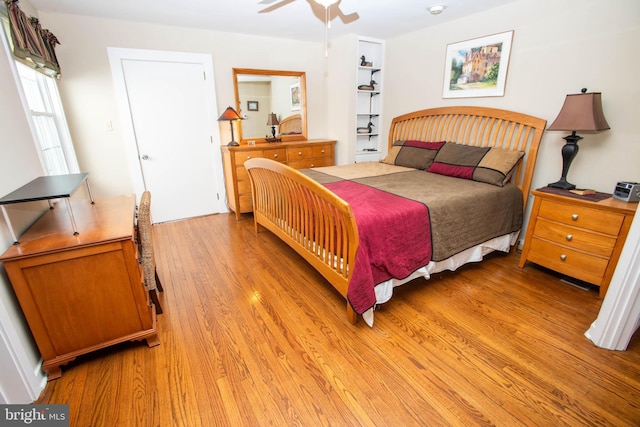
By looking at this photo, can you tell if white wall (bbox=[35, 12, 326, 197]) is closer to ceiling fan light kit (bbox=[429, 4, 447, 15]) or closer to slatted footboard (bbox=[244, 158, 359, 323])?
slatted footboard (bbox=[244, 158, 359, 323])

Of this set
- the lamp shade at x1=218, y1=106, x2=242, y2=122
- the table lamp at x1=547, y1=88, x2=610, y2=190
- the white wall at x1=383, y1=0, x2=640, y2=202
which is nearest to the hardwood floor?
the white wall at x1=383, y1=0, x2=640, y2=202

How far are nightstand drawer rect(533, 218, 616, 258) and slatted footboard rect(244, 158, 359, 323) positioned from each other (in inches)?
69.9

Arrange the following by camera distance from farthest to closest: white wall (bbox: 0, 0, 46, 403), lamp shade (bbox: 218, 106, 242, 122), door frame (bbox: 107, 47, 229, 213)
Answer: lamp shade (bbox: 218, 106, 242, 122)
door frame (bbox: 107, 47, 229, 213)
white wall (bbox: 0, 0, 46, 403)

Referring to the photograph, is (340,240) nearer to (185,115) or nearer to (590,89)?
(590,89)

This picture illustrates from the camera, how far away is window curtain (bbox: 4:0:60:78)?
75.7 inches

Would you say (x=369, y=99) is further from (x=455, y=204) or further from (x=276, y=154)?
(x=455, y=204)

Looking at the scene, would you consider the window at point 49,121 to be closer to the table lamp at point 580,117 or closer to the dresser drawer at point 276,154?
the dresser drawer at point 276,154

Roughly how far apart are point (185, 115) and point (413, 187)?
298 cm

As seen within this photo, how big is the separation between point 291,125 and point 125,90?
82.7 inches

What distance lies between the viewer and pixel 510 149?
2826 mm

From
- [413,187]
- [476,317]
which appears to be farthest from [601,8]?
[476,317]

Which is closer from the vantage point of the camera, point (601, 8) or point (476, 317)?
point (476, 317)

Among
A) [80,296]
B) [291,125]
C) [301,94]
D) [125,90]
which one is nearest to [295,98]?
[301,94]

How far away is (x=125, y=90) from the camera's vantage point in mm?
3312
